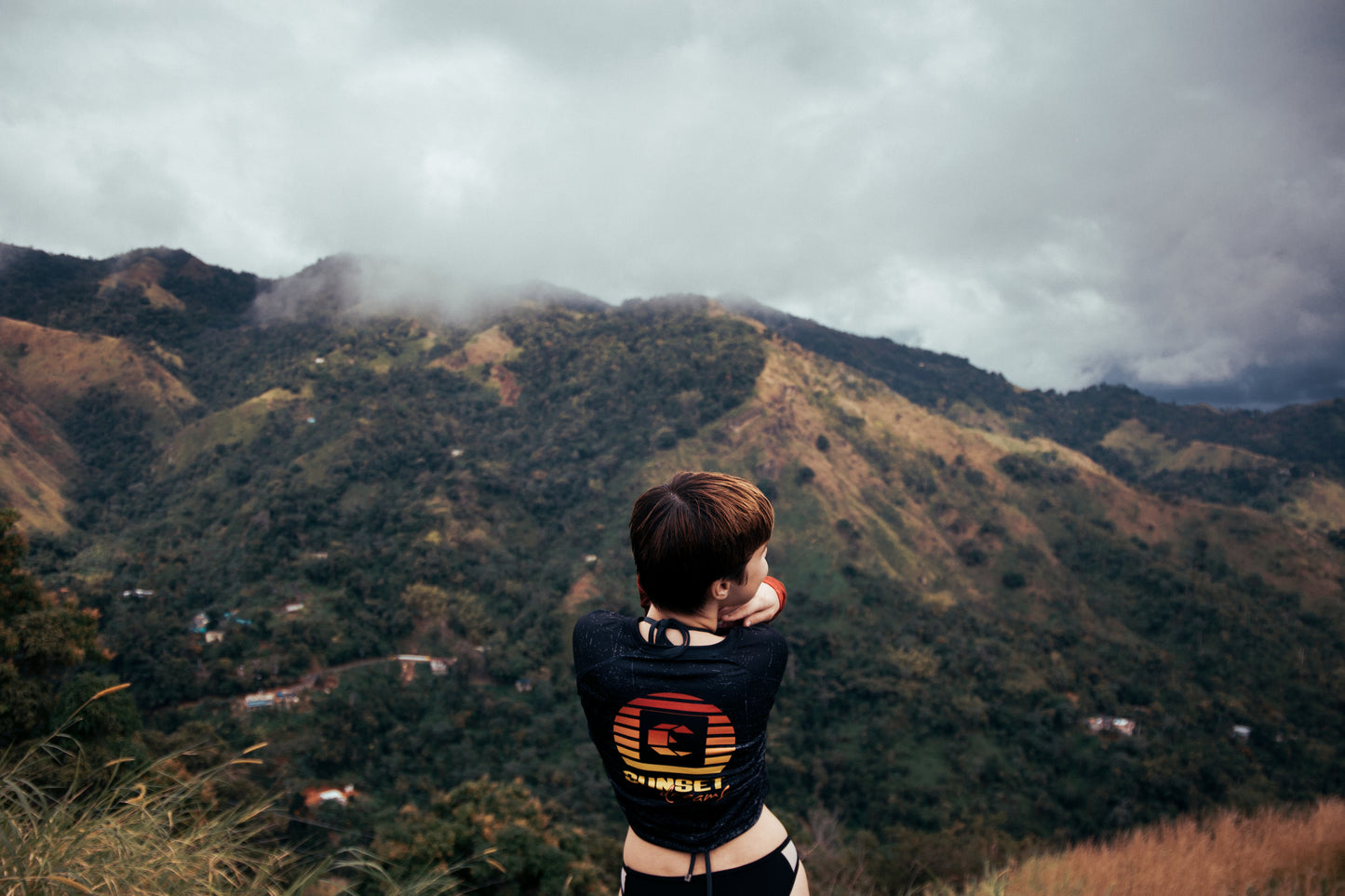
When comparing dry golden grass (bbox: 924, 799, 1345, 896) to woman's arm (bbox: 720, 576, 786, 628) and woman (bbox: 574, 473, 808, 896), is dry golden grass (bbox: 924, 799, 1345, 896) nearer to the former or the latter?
woman (bbox: 574, 473, 808, 896)

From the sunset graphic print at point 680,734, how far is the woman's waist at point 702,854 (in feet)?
0.63

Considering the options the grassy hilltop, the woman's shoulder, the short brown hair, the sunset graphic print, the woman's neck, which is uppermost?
the short brown hair

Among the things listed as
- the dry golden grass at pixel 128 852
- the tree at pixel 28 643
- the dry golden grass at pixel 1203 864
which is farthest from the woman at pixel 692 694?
the tree at pixel 28 643

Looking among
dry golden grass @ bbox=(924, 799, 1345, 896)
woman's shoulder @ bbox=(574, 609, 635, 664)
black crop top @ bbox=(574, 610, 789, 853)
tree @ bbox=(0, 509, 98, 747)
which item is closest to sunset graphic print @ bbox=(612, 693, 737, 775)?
black crop top @ bbox=(574, 610, 789, 853)

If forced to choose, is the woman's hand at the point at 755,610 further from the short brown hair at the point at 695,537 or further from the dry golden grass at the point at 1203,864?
the dry golden grass at the point at 1203,864

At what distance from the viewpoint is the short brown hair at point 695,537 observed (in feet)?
4.56

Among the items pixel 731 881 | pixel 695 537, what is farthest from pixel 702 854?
pixel 695 537

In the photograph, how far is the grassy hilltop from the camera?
30094 mm

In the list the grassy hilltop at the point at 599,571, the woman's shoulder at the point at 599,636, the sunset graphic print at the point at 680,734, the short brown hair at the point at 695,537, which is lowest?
the grassy hilltop at the point at 599,571

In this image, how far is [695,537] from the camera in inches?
→ 54.3

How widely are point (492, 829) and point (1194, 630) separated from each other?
163ft

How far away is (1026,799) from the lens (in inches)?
1190

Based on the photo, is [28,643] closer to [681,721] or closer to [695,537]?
[681,721]

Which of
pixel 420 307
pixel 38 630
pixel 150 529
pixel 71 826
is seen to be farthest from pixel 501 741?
pixel 420 307
